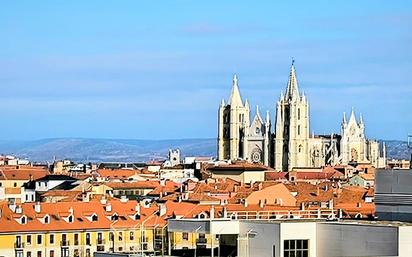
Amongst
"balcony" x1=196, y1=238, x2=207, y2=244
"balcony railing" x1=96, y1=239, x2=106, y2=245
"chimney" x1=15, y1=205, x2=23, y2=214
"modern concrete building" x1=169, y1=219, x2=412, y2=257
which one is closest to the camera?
"modern concrete building" x1=169, y1=219, x2=412, y2=257

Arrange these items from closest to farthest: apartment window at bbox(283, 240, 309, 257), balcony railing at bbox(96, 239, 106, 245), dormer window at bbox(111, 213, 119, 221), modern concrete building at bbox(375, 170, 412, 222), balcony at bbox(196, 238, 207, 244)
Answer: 1. apartment window at bbox(283, 240, 309, 257)
2. modern concrete building at bbox(375, 170, 412, 222)
3. balcony at bbox(196, 238, 207, 244)
4. balcony railing at bbox(96, 239, 106, 245)
5. dormer window at bbox(111, 213, 119, 221)

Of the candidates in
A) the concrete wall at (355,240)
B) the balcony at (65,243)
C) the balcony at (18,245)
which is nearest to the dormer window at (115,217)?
the balcony at (65,243)

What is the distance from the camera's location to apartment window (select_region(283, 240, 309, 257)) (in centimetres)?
4866

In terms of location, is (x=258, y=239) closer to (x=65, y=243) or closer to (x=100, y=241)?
(x=65, y=243)

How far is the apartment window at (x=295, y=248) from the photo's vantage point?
48.7m

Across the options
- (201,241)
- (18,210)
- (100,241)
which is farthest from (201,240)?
(18,210)

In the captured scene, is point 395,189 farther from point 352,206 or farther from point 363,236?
point 352,206

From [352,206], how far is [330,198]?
38.4ft

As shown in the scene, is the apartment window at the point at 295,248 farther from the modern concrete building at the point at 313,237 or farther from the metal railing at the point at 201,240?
the metal railing at the point at 201,240

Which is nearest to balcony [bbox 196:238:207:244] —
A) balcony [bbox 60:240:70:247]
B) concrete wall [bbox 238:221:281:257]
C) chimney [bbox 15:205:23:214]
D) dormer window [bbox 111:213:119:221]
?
concrete wall [bbox 238:221:281:257]

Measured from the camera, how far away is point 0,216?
84.1m

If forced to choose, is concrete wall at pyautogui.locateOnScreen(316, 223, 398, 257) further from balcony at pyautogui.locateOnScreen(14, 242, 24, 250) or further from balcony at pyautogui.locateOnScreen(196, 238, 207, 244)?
balcony at pyautogui.locateOnScreen(14, 242, 24, 250)

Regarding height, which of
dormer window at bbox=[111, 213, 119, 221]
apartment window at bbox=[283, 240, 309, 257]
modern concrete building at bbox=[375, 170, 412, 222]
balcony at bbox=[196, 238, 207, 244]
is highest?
modern concrete building at bbox=[375, 170, 412, 222]

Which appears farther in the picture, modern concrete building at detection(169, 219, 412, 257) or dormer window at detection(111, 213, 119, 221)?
dormer window at detection(111, 213, 119, 221)
